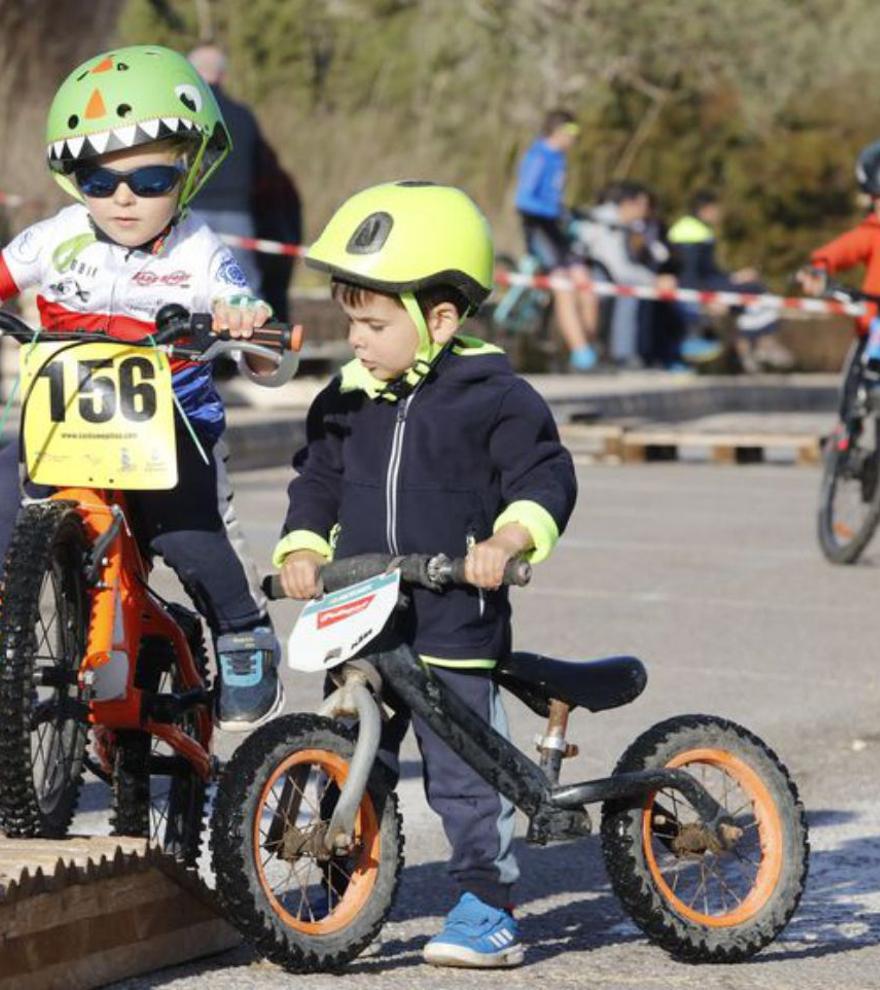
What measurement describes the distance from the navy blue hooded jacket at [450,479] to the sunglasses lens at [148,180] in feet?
2.09

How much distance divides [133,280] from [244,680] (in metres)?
0.84

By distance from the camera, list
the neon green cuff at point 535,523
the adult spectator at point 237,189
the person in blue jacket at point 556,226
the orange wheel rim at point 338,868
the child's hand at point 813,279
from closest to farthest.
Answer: the orange wheel rim at point 338,868 < the neon green cuff at point 535,523 < the child's hand at point 813,279 < the adult spectator at point 237,189 < the person in blue jacket at point 556,226

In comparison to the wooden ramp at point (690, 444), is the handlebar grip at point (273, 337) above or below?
above

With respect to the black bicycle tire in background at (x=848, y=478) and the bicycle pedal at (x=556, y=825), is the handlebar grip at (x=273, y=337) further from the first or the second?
the black bicycle tire in background at (x=848, y=478)

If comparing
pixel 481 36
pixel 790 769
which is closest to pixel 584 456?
pixel 790 769

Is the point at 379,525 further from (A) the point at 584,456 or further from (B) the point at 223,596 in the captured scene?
(A) the point at 584,456

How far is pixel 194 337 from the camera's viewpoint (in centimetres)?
566

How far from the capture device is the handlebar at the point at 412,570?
525 centimetres

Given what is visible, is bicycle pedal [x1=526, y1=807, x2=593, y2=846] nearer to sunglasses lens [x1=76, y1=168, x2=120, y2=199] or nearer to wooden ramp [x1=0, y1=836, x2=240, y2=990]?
wooden ramp [x1=0, y1=836, x2=240, y2=990]

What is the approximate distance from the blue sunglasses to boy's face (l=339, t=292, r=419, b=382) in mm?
575

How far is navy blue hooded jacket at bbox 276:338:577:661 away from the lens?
216 inches

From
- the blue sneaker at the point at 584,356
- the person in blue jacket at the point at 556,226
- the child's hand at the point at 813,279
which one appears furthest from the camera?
the blue sneaker at the point at 584,356

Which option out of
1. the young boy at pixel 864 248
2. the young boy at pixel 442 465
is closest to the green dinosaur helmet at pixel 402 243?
the young boy at pixel 442 465

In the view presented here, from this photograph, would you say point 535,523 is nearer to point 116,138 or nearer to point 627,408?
point 116,138
